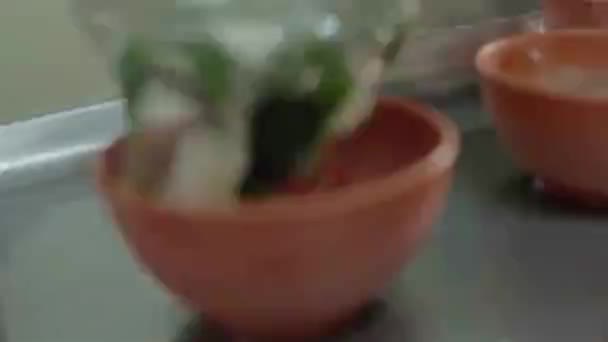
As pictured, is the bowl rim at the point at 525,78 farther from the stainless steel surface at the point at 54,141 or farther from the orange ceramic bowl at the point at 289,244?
the stainless steel surface at the point at 54,141

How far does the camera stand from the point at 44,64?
2.47 ft

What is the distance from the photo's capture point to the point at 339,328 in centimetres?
A: 52

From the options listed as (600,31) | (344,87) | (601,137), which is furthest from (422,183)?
(600,31)

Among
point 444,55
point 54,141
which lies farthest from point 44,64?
point 444,55

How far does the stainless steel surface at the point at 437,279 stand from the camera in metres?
0.53

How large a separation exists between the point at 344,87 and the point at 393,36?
6 centimetres

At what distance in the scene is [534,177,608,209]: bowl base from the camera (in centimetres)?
62

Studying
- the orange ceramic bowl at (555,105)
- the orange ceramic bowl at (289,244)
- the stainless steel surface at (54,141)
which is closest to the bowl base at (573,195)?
the orange ceramic bowl at (555,105)

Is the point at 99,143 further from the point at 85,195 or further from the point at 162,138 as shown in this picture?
the point at 162,138

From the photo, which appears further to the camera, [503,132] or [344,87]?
[503,132]

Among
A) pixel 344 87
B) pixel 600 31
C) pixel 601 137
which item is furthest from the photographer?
pixel 600 31

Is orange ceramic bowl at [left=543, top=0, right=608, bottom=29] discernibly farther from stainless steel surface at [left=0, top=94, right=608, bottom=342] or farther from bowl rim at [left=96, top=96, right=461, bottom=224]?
bowl rim at [left=96, top=96, right=461, bottom=224]

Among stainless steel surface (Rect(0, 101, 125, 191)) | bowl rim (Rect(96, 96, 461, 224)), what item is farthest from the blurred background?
bowl rim (Rect(96, 96, 461, 224))

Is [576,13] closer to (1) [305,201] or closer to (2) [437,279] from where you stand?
(2) [437,279]
